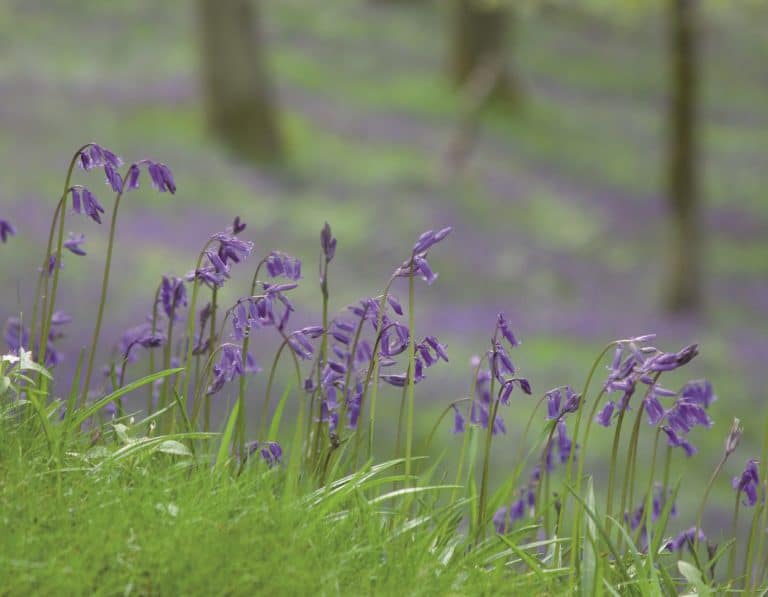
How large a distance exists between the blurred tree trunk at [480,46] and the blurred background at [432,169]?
0.04 metres

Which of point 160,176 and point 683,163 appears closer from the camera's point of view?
point 160,176

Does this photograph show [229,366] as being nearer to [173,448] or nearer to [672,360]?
[173,448]

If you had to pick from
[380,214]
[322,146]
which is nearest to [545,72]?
[322,146]

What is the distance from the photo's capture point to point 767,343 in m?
14.5

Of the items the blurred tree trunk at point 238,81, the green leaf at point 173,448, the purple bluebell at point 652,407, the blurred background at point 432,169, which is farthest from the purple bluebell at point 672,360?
the blurred tree trunk at point 238,81

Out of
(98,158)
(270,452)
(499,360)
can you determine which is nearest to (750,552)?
(499,360)

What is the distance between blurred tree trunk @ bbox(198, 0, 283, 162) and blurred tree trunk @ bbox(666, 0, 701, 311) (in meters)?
6.34

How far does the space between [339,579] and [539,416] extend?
28.8ft

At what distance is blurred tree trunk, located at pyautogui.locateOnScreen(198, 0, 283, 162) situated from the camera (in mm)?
16406

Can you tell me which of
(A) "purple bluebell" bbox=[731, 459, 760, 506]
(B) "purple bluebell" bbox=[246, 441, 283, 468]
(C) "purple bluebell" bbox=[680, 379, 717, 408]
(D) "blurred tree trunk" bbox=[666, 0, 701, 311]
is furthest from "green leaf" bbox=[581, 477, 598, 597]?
(D) "blurred tree trunk" bbox=[666, 0, 701, 311]

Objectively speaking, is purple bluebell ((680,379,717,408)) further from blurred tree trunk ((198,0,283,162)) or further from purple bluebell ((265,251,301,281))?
blurred tree trunk ((198,0,283,162))

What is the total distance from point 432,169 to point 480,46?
14.8ft

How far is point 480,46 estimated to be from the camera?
21.6 meters

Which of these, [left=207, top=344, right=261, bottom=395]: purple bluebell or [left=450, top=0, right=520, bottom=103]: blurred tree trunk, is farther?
[left=450, top=0, right=520, bottom=103]: blurred tree trunk
